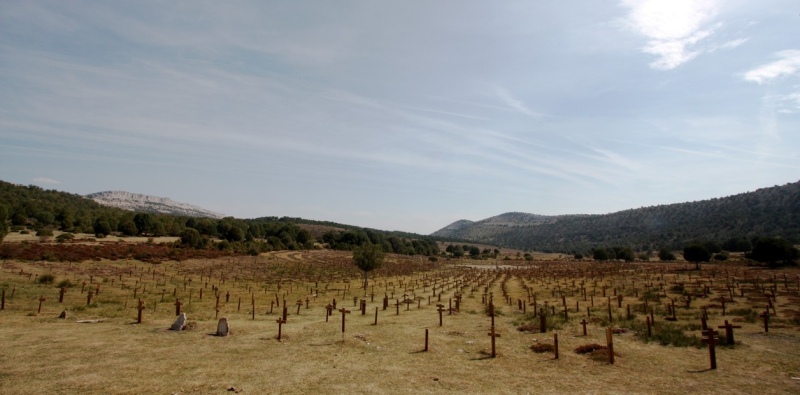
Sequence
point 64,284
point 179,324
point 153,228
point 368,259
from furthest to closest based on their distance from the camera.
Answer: point 153,228
point 368,259
point 64,284
point 179,324

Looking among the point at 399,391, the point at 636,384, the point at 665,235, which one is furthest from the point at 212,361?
the point at 665,235

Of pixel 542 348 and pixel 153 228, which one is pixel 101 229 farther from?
pixel 542 348

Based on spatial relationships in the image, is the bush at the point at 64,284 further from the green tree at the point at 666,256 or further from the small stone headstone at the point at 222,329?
the green tree at the point at 666,256

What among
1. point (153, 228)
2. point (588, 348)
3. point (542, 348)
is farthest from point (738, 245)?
point (153, 228)

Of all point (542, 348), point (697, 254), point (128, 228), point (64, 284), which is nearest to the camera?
point (542, 348)

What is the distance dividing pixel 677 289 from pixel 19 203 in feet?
519

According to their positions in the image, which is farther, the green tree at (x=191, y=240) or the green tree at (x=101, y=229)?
the green tree at (x=101, y=229)

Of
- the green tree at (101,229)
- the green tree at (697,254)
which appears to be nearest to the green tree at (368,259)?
the green tree at (697,254)

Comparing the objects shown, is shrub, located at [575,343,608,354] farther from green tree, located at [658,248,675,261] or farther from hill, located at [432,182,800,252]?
hill, located at [432,182,800,252]

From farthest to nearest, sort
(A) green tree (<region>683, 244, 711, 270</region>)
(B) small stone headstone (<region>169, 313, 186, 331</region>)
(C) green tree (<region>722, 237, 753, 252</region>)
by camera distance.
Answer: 1. (C) green tree (<region>722, 237, 753, 252</region>)
2. (A) green tree (<region>683, 244, 711, 270</region>)
3. (B) small stone headstone (<region>169, 313, 186, 331</region>)

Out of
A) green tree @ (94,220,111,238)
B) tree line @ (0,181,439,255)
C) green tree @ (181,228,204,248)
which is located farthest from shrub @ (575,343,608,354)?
green tree @ (94,220,111,238)

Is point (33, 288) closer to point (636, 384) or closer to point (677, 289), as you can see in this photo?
point (636, 384)

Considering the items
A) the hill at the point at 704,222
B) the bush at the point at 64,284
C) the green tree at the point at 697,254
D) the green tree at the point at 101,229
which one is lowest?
the bush at the point at 64,284

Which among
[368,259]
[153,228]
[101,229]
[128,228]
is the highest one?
[153,228]
